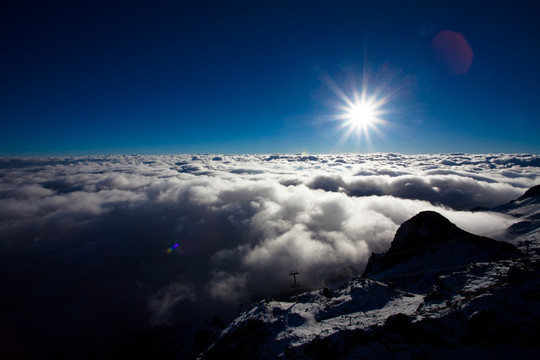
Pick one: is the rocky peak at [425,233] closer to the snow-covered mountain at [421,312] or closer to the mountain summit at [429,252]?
the mountain summit at [429,252]

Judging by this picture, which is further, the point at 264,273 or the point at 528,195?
the point at 264,273

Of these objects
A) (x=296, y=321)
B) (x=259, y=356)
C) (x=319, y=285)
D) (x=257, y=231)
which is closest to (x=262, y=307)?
(x=296, y=321)

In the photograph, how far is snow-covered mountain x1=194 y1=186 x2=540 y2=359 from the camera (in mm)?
23188

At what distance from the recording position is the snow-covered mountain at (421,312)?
2319cm

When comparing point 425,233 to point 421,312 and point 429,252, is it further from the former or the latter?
point 421,312

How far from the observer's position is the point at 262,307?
4594cm

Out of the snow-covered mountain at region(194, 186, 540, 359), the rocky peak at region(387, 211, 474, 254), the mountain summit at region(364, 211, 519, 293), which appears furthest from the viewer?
the rocky peak at region(387, 211, 474, 254)

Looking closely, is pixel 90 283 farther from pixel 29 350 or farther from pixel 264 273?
pixel 264 273

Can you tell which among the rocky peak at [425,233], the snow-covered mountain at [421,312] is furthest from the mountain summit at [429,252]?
the snow-covered mountain at [421,312]

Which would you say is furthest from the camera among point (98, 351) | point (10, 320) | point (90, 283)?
point (90, 283)

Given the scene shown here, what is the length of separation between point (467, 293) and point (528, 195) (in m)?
169

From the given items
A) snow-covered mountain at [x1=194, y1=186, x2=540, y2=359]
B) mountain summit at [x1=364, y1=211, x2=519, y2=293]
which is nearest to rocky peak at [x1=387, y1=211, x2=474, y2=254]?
mountain summit at [x1=364, y1=211, x2=519, y2=293]

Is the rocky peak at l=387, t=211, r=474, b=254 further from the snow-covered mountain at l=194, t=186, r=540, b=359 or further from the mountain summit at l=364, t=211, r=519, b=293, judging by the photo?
the snow-covered mountain at l=194, t=186, r=540, b=359

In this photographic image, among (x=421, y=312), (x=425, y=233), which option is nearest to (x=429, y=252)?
(x=425, y=233)
